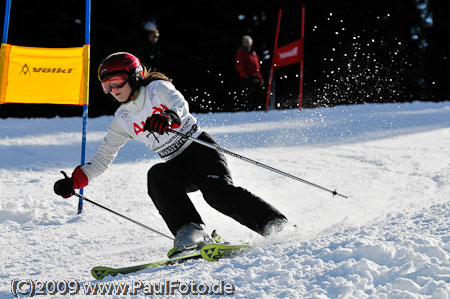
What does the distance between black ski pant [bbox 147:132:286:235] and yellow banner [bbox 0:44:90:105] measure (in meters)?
1.70

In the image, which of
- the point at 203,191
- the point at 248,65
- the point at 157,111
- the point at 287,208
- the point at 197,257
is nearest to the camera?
the point at 197,257

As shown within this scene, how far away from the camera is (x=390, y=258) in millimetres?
2131

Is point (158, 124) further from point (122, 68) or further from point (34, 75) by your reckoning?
point (34, 75)

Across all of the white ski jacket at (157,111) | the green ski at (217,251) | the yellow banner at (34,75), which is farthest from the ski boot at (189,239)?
the yellow banner at (34,75)

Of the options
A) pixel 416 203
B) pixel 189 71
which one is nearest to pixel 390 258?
pixel 416 203

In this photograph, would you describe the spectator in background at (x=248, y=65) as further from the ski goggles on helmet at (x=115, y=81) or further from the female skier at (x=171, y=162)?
the ski goggles on helmet at (x=115, y=81)

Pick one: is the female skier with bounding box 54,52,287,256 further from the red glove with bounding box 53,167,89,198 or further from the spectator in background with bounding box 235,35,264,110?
the spectator in background with bounding box 235,35,264,110

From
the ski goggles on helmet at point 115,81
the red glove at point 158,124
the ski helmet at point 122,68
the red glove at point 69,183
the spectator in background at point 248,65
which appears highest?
the spectator in background at point 248,65

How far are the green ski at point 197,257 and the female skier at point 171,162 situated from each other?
125 mm

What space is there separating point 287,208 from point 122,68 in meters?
1.88

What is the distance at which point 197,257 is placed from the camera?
8.78 ft

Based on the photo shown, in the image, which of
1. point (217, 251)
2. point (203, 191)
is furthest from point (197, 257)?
point (203, 191)

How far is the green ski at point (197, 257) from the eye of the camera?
8.32 ft

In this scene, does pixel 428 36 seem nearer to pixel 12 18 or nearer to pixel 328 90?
pixel 328 90
